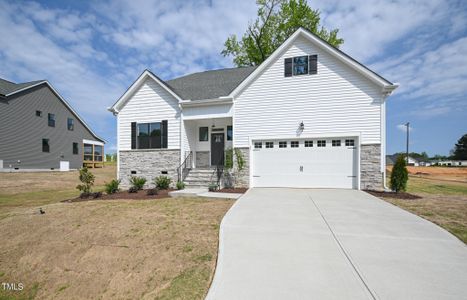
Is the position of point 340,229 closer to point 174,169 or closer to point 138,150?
point 174,169

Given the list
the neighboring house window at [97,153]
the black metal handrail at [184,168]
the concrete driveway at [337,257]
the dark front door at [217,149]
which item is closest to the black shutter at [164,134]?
the black metal handrail at [184,168]

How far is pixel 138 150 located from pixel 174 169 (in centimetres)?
285

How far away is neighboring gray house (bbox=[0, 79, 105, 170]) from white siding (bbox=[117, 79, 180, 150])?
1727cm

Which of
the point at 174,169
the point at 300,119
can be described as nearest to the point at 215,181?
the point at 174,169

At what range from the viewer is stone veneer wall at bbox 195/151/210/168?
46.0ft

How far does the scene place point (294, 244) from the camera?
4352 mm

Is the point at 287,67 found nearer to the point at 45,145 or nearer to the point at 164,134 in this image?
the point at 164,134

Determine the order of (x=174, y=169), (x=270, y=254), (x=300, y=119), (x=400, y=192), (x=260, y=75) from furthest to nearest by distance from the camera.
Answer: (x=174, y=169) < (x=260, y=75) < (x=300, y=119) < (x=400, y=192) < (x=270, y=254)

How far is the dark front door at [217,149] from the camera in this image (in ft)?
45.1

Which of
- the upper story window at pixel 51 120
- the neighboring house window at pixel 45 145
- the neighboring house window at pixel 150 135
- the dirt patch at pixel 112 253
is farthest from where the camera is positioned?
the upper story window at pixel 51 120

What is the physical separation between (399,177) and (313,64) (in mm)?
6804

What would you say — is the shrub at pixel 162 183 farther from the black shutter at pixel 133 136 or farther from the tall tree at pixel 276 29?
the tall tree at pixel 276 29

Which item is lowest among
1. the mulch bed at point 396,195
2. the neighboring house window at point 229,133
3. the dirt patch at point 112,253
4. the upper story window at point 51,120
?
the dirt patch at point 112,253

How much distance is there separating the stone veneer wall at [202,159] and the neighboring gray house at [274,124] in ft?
0.21
